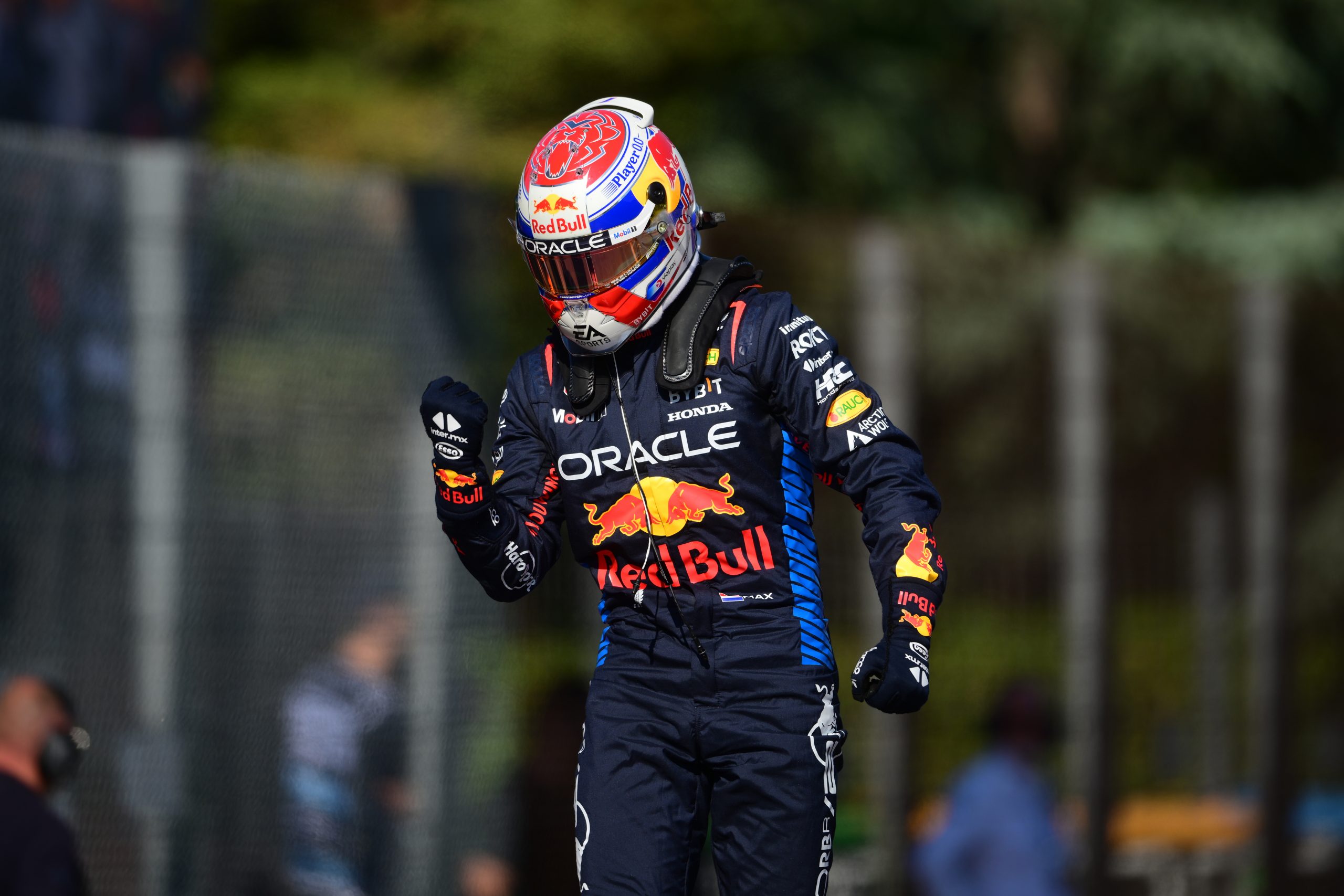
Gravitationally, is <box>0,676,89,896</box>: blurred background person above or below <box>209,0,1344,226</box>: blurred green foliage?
below

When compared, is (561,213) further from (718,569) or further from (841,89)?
(841,89)

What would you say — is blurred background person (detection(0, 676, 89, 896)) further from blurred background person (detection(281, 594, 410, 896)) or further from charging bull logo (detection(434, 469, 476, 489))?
charging bull logo (detection(434, 469, 476, 489))

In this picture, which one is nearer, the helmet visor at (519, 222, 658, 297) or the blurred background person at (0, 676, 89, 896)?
the helmet visor at (519, 222, 658, 297)

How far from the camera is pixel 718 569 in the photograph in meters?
4.21

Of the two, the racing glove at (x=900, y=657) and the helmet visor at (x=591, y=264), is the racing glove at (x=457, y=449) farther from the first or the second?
the racing glove at (x=900, y=657)

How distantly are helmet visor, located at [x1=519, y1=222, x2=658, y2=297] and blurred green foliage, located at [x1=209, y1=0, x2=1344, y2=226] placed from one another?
12.0 m

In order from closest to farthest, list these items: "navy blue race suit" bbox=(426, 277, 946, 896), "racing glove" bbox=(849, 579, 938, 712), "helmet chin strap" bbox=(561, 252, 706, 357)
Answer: "racing glove" bbox=(849, 579, 938, 712) → "navy blue race suit" bbox=(426, 277, 946, 896) → "helmet chin strap" bbox=(561, 252, 706, 357)

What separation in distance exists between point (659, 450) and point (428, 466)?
9.73 ft

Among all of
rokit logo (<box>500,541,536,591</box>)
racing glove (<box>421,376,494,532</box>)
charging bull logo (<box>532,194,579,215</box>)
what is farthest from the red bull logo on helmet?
rokit logo (<box>500,541,536,591</box>)

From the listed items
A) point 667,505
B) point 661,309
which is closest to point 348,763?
point 667,505

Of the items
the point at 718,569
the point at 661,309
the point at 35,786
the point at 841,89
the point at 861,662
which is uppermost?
the point at 841,89

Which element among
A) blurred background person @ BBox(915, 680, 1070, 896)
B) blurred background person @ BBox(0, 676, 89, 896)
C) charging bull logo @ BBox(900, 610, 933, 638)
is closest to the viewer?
charging bull logo @ BBox(900, 610, 933, 638)

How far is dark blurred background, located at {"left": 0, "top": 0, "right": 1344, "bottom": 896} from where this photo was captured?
618cm

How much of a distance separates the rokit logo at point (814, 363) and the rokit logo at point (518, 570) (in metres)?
0.74
